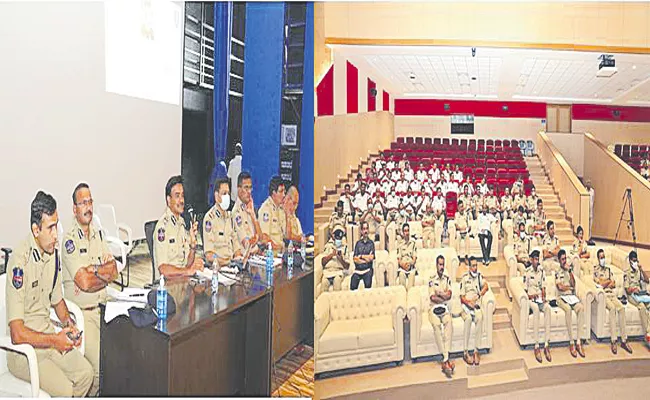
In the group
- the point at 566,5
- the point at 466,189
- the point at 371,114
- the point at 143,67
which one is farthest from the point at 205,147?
the point at 566,5

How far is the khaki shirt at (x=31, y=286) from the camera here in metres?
2.30

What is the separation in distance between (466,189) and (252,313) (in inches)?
51.9

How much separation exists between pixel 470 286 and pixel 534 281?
35cm

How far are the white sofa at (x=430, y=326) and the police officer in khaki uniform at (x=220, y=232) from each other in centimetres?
97

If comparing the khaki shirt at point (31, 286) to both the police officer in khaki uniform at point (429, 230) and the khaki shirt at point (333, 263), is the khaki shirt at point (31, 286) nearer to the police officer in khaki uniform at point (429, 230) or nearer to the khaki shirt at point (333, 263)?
the khaki shirt at point (333, 263)

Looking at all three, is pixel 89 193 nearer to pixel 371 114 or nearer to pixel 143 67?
pixel 143 67

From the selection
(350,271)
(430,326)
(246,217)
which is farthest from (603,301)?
(246,217)

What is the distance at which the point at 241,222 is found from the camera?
10.1ft

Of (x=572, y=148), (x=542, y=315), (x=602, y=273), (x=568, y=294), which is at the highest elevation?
(x=572, y=148)

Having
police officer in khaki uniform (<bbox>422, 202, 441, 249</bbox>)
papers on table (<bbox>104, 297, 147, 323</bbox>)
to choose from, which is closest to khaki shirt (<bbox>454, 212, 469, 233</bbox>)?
police officer in khaki uniform (<bbox>422, 202, 441, 249</bbox>)

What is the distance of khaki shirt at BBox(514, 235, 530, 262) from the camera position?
125 inches

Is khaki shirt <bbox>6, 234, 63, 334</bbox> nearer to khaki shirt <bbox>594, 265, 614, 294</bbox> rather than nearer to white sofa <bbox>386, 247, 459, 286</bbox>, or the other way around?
white sofa <bbox>386, 247, 459, 286</bbox>

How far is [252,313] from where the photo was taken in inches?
120

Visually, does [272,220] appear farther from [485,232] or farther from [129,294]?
[485,232]
